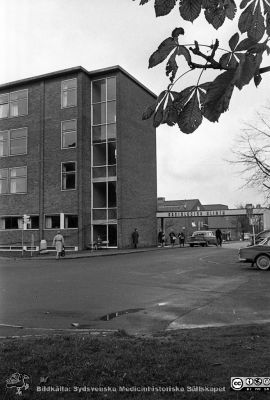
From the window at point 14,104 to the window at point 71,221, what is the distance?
10.5m

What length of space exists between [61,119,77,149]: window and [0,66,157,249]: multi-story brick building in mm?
81

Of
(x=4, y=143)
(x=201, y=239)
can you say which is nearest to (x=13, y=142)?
(x=4, y=143)

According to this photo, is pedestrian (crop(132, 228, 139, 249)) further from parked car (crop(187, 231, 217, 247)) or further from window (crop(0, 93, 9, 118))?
window (crop(0, 93, 9, 118))

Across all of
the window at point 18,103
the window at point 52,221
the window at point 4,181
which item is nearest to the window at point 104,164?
the window at point 52,221

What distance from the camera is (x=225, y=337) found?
6.45m

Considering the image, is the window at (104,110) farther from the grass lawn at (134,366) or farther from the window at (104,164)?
the grass lawn at (134,366)

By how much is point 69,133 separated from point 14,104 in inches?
290

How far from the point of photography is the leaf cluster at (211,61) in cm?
172

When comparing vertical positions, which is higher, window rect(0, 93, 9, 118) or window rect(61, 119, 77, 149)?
window rect(0, 93, 9, 118)

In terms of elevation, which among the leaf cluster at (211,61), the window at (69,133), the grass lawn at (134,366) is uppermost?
the window at (69,133)

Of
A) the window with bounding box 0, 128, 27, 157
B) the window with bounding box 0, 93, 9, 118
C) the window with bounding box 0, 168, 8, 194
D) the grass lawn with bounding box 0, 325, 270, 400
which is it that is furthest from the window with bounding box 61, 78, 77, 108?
the grass lawn with bounding box 0, 325, 270, 400

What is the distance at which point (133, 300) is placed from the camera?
450 inches

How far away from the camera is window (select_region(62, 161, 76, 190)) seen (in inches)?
1473

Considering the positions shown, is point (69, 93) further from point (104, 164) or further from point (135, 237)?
point (135, 237)
